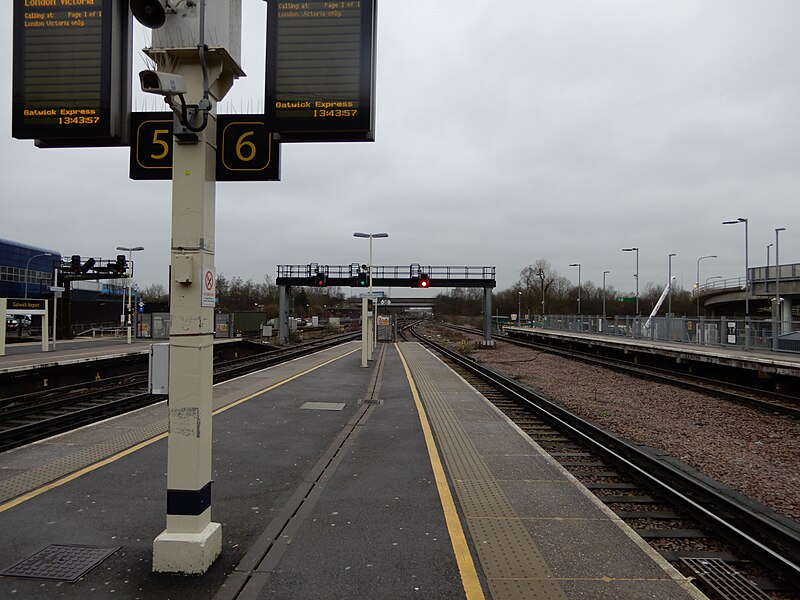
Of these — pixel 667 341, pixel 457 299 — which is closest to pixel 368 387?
pixel 667 341

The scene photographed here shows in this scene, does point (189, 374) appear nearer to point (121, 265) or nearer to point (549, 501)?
point (549, 501)

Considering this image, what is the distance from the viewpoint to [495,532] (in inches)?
192

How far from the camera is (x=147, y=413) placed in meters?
10.7

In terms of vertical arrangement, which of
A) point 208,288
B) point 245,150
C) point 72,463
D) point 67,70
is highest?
point 67,70

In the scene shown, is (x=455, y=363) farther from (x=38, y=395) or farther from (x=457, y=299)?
(x=457, y=299)

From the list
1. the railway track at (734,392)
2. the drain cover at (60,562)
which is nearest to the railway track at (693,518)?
the drain cover at (60,562)

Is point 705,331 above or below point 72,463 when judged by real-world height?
above

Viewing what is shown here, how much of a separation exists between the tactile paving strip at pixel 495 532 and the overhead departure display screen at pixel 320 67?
375cm

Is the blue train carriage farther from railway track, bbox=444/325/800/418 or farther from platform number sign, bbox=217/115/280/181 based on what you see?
platform number sign, bbox=217/115/280/181

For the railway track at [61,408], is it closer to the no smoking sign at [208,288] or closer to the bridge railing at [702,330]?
the no smoking sign at [208,288]

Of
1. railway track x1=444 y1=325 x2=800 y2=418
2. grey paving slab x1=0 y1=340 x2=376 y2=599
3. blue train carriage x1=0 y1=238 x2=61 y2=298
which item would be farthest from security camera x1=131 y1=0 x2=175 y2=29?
blue train carriage x1=0 y1=238 x2=61 y2=298

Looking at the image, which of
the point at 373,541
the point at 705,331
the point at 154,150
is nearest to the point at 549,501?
the point at 373,541

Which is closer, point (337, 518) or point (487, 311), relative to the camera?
point (337, 518)

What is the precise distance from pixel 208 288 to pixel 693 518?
549 cm
